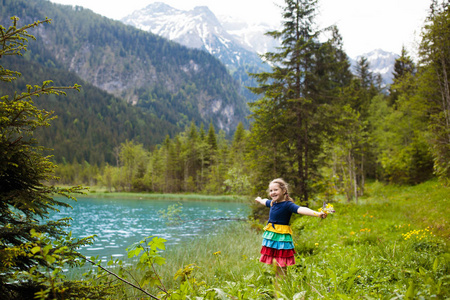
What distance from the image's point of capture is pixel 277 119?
12.3 metres

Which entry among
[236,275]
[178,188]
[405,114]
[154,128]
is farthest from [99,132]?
[236,275]

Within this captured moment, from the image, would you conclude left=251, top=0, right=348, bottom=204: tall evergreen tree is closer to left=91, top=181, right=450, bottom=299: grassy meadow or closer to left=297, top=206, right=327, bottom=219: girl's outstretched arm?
left=91, top=181, right=450, bottom=299: grassy meadow

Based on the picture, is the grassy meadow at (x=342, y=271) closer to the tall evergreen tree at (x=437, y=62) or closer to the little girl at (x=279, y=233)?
the little girl at (x=279, y=233)

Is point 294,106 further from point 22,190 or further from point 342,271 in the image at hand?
point 22,190

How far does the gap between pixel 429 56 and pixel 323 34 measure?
20.9ft

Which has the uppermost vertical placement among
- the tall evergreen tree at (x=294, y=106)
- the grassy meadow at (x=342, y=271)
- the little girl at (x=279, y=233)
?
the tall evergreen tree at (x=294, y=106)

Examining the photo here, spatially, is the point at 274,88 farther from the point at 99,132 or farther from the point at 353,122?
the point at 99,132

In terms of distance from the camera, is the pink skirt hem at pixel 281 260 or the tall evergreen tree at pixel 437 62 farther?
the tall evergreen tree at pixel 437 62

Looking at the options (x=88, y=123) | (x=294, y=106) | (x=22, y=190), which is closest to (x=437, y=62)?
(x=294, y=106)

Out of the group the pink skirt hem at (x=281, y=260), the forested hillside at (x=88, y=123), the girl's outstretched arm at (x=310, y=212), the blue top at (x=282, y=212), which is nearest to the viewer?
the girl's outstretched arm at (x=310, y=212)

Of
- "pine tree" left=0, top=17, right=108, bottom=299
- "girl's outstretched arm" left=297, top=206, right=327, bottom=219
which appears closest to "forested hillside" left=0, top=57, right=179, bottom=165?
"pine tree" left=0, top=17, right=108, bottom=299

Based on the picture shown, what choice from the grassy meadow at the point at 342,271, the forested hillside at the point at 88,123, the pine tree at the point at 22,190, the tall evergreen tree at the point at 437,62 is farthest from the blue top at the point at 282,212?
the forested hillside at the point at 88,123

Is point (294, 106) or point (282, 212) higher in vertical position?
point (294, 106)

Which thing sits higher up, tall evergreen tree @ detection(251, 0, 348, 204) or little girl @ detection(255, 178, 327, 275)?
tall evergreen tree @ detection(251, 0, 348, 204)
